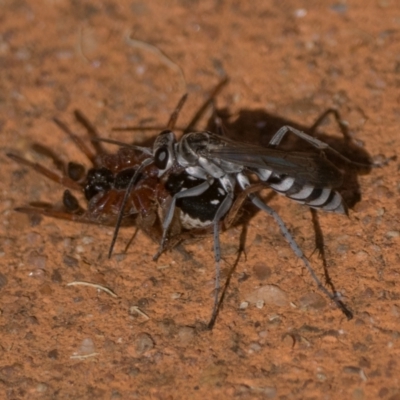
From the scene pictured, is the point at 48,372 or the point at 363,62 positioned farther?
the point at 363,62

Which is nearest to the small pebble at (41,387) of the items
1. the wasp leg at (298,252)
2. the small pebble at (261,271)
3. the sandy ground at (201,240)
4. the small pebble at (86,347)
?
the sandy ground at (201,240)

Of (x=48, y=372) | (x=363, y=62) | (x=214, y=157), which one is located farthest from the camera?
(x=363, y=62)

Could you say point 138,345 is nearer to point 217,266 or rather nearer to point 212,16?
point 217,266

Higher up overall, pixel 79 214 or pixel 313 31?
pixel 313 31

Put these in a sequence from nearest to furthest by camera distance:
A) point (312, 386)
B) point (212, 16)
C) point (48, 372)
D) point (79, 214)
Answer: point (312, 386), point (48, 372), point (79, 214), point (212, 16)

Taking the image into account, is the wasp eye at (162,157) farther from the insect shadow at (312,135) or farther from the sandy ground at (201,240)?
the insect shadow at (312,135)

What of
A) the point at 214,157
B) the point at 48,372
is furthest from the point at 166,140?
the point at 48,372
